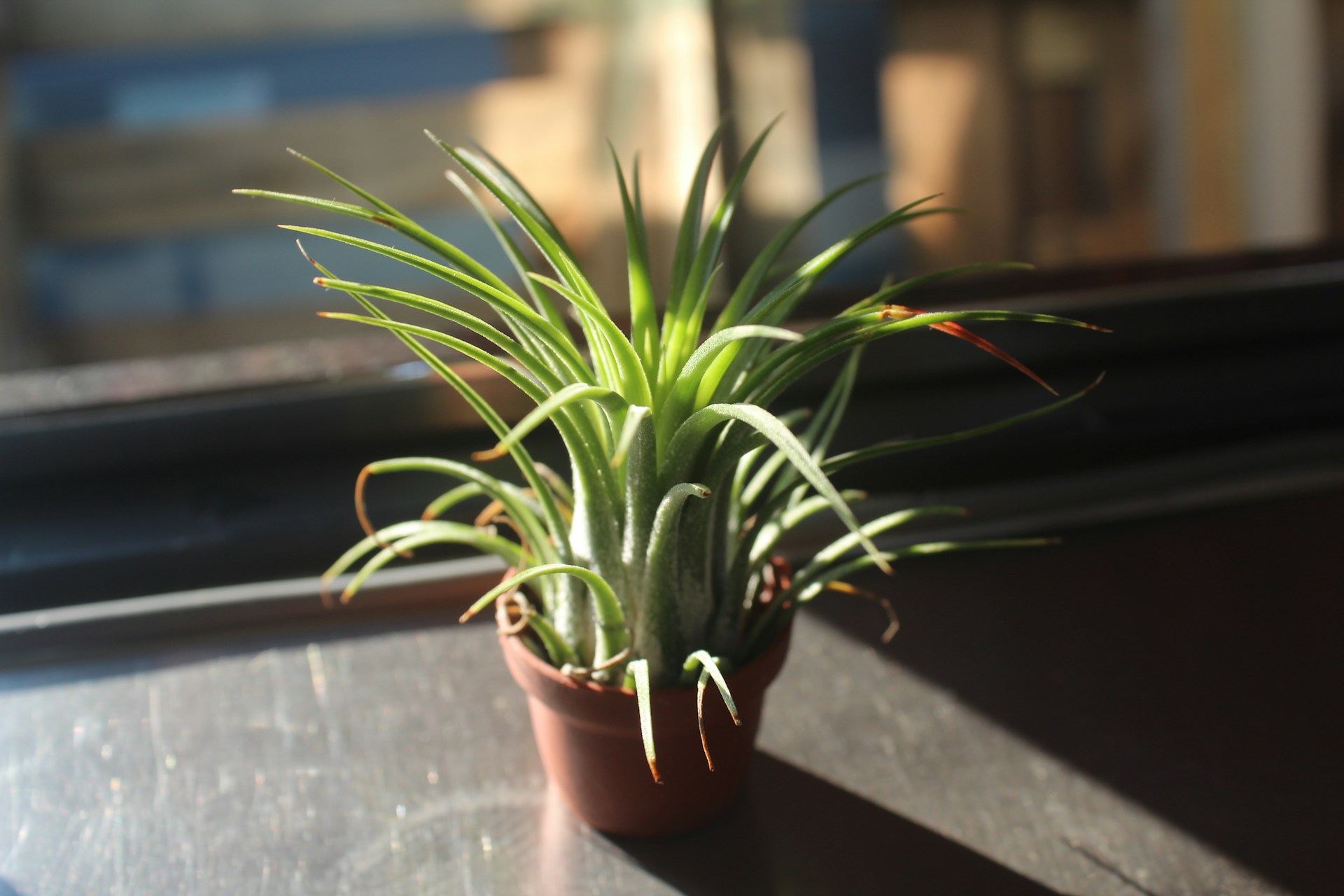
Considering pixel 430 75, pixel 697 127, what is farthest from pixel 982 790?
pixel 430 75

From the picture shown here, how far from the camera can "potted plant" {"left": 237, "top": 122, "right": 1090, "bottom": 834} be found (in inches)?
12.0

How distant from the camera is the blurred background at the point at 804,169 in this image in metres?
0.67

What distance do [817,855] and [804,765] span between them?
0.16 ft

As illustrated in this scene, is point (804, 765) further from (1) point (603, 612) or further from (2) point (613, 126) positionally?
(2) point (613, 126)

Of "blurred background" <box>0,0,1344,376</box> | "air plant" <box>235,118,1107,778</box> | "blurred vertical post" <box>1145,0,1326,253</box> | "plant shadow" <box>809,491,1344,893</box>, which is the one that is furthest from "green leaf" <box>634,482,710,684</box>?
"blurred vertical post" <box>1145,0,1326,253</box>

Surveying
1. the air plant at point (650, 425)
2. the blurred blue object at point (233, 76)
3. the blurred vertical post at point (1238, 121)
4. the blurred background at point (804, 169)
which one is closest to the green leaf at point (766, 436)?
the air plant at point (650, 425)

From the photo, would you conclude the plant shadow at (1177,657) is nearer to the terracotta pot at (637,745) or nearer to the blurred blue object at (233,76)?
the terracotta pot at (637,745)

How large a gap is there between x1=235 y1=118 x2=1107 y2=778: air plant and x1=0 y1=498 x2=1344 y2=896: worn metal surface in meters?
0.08

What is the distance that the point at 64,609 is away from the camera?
0.51m

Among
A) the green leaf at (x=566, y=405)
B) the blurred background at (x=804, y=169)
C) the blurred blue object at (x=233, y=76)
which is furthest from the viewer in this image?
the blurred blue object at (x=233, y=76)

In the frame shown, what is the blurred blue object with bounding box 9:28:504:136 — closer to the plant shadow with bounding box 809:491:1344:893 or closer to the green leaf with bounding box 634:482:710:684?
the plant shadow with bounding box 809:491:1344:893

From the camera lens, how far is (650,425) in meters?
0.32

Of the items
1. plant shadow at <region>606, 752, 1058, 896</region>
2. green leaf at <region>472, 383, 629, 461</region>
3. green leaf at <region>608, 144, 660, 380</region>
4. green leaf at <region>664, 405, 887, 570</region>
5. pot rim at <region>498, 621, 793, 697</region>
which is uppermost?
green leaf at <region>608, 144, 660, 380</region>

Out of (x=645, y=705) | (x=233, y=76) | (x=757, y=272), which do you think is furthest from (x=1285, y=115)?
(x=233, y=76)
